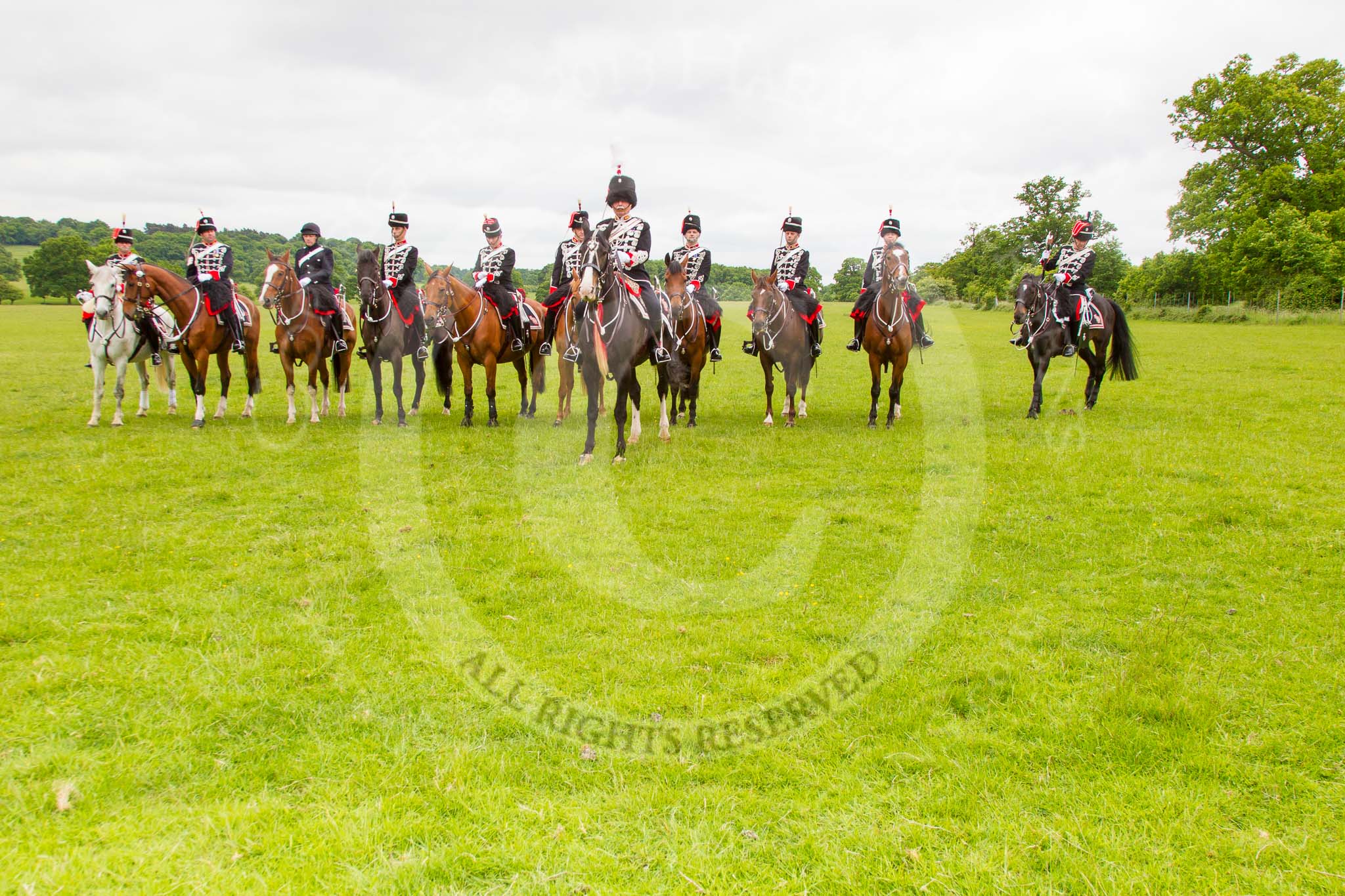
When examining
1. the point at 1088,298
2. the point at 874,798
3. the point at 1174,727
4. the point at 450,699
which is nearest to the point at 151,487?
the point at 450,699

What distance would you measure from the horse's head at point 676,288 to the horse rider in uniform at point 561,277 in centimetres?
166

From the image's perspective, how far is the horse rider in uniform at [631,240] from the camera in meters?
11.5

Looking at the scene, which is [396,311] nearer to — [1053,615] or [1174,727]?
[1053,615]

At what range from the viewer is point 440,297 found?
526 inches

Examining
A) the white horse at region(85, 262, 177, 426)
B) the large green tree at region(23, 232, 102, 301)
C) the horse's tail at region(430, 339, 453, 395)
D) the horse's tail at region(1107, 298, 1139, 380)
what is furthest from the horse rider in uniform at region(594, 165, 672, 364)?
the large green tree at region(23, 232, 102, 301)

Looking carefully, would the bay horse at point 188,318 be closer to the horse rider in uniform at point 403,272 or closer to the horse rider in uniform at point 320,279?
the horse rider in uniform at point 320,279

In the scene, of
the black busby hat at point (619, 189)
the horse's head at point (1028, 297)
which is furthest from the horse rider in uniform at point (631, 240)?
the horse's head at point (1028, 297)

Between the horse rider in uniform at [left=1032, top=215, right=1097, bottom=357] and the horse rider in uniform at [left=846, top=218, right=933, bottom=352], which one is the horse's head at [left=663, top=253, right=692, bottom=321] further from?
the horse rider in uniform at [left=1032, top=215, right=1097, bottom=357]

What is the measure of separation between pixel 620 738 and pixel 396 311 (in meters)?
11.5

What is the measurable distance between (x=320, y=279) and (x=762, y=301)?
8179 millimetres

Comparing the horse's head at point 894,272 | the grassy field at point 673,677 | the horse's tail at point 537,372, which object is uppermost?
the horse's head at point 894,272

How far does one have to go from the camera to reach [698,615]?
241 inches

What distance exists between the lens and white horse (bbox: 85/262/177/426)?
1270 cm

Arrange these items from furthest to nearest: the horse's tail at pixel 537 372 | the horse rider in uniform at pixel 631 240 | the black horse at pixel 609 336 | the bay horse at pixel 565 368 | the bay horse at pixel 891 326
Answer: the horse's tail at pixel 537 372 → the bay horse at pixel 891 326 → the bay horse at pixel 565 368 → the horse rider in uniform at pixel 631 240 → the black horse at pixel 609 336
